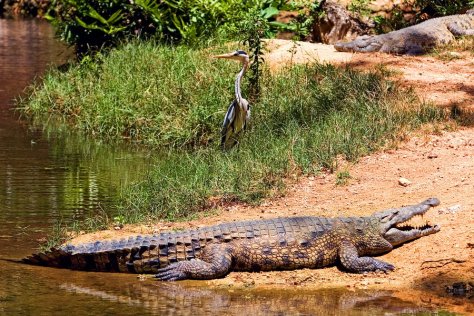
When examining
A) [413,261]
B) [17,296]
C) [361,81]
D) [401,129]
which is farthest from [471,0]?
[17,296]

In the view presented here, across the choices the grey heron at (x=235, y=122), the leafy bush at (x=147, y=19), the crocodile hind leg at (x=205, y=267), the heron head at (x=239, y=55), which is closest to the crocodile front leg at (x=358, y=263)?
the crocodile hind leg at (x=205, y=267)

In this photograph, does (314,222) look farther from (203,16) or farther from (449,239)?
(203,16)

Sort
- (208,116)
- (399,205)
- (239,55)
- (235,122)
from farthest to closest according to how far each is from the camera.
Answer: (208,116) < (239,55) < (235,122) < (399,205)

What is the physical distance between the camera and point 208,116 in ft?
40.8

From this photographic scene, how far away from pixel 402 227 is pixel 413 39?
695 cm

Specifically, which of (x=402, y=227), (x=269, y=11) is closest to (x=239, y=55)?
(x=402, y=227)

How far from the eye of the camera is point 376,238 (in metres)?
7.84

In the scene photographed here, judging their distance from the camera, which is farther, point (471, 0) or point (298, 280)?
point (471, 0)

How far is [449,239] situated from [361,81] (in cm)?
423

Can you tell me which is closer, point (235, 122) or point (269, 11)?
point (235, 122)

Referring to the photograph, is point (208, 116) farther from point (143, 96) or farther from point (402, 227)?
point (402, 227)

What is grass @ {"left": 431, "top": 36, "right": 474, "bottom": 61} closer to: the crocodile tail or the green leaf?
the green leaf

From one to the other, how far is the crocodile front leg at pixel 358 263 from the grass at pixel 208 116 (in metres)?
1.64

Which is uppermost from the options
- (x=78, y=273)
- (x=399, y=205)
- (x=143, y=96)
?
(x=399, y=205)
